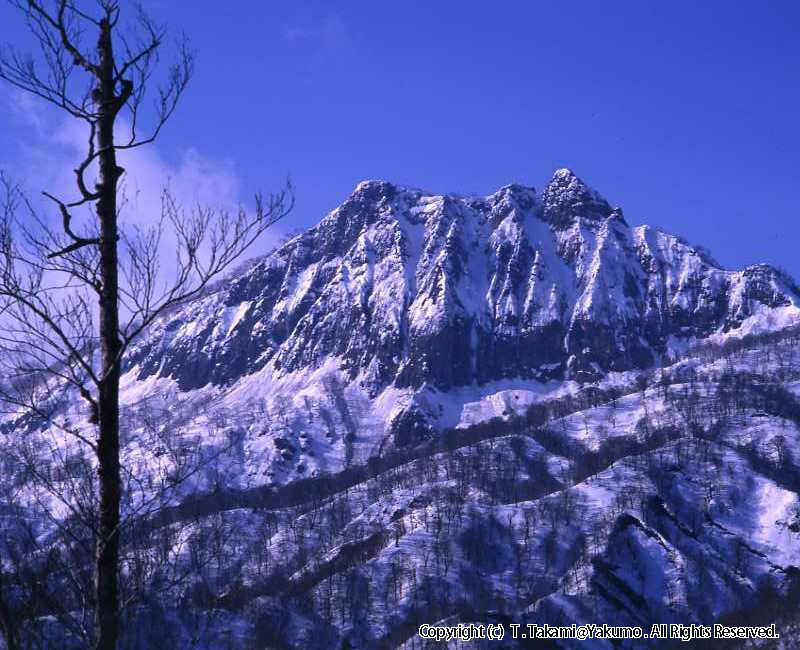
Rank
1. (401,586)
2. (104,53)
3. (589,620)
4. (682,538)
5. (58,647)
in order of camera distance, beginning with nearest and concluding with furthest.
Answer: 1. (104,53)
2. (58,647)
3. (589,620)
4. (401,586)
5. (682,538)

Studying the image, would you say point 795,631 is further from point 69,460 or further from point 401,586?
point 69,460

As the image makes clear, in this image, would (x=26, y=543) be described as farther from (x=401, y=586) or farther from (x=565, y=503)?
(x=565, y=503)

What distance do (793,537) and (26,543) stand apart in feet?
583

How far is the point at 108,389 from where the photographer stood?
1141cm

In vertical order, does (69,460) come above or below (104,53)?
below

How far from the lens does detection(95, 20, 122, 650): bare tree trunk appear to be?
11164 millimetres

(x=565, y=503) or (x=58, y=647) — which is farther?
(x=565, y=503)

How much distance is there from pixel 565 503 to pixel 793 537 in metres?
39.4

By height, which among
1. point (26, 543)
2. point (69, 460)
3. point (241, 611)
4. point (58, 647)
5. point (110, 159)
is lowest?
point (58, 647)

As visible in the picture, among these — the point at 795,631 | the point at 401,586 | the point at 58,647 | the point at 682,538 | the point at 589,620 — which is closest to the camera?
the point at 58,647

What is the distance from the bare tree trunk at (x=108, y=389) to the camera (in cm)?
1116

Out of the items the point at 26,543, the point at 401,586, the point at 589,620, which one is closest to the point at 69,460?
the point at 26,543

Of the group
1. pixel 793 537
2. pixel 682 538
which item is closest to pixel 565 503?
pixel 682 538

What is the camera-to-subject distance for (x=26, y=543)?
12.8m
